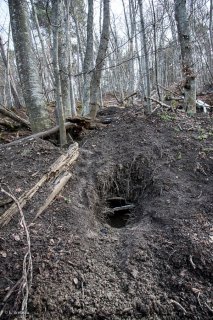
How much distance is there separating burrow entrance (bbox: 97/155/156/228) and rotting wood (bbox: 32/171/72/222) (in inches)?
25.6

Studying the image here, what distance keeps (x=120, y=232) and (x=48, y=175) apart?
1333 millimetres

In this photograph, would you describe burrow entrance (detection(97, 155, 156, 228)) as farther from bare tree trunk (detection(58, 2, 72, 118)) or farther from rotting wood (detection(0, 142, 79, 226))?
bare tree trunk (detection(58, 2, 72, 118))

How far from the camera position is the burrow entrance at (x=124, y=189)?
4391 mm

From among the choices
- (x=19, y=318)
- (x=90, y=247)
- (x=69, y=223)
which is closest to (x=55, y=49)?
(x=69, y=223)

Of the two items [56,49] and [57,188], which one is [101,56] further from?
[57,188]

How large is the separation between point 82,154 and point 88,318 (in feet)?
10.2

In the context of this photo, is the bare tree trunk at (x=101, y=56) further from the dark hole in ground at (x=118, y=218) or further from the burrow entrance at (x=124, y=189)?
the dark hole in ground at (x=118, y=218)

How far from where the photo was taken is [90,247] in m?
3.01

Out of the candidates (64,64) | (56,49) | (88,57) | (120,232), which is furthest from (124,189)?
(88,57)

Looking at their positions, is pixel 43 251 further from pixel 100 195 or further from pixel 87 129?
pixel 87 129

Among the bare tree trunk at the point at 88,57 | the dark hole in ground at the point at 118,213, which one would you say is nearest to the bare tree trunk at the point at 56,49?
the dark hole in ground at the point at 118,213

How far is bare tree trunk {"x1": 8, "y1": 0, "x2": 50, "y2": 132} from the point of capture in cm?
506

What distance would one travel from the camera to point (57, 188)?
3.75 m

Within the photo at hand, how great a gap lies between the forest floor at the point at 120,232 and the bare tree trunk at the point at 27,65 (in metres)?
0.93
